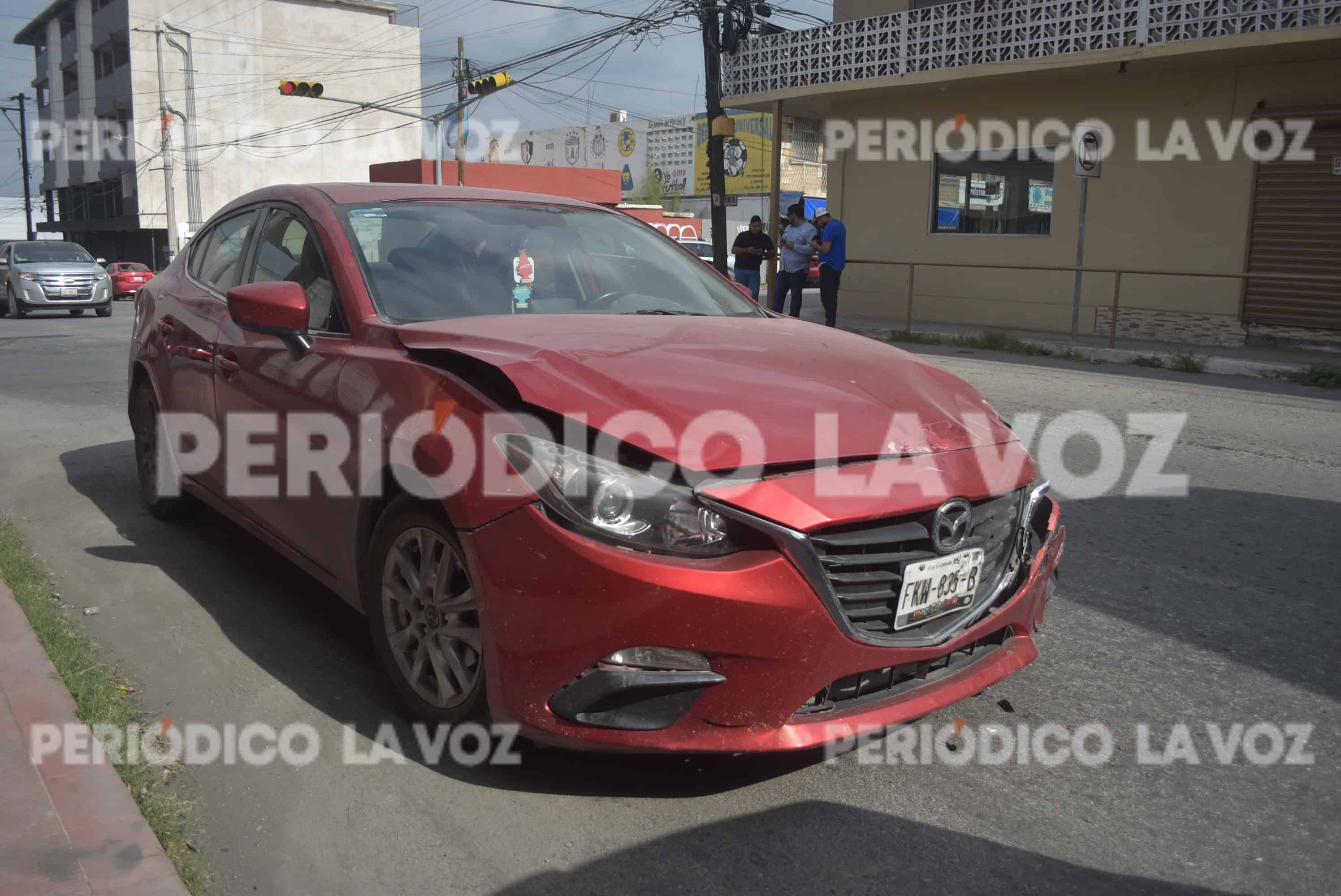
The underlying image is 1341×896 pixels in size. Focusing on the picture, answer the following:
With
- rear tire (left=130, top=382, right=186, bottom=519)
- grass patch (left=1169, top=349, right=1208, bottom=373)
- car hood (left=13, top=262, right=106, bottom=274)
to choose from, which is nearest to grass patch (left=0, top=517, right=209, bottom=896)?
rear tire (left=130, top=382, right=186, bottom=519)

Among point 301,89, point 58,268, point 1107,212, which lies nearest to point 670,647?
point 1107,212

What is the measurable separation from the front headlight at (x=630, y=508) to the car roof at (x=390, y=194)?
1.97m

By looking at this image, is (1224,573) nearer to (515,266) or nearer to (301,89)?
(515,266)

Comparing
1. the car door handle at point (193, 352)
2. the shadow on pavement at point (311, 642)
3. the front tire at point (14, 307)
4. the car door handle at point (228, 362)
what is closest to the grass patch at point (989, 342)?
the shadow on pavement at point (311, 642)

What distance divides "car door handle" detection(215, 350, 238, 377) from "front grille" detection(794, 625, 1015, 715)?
2624mm

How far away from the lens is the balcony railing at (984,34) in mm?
14211

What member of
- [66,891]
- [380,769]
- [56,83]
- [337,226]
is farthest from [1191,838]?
[56,83]

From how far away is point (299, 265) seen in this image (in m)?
4.23

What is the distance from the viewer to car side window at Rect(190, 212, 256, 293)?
486 cm

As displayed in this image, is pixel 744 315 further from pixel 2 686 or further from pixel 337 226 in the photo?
pixel 2 686

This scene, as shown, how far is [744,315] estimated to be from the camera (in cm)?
439

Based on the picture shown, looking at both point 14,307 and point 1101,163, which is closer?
point 1101,163

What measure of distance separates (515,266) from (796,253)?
12529 millimetres

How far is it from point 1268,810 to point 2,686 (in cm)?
356
